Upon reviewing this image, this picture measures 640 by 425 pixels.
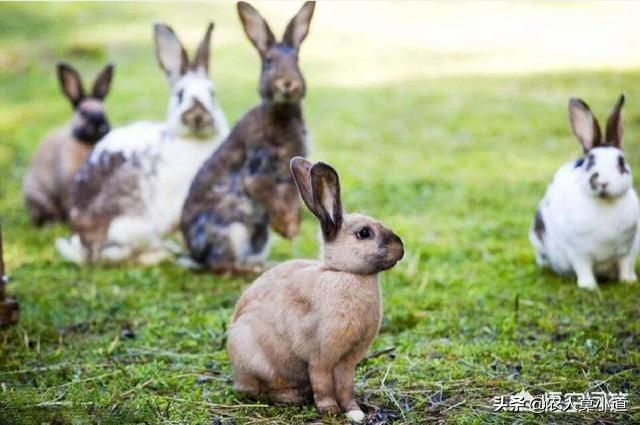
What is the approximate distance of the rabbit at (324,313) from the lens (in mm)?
3824

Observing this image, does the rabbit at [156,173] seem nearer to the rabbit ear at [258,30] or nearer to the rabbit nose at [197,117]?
the rabbit nose at [197,117]

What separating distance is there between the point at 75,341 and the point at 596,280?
3.01 m

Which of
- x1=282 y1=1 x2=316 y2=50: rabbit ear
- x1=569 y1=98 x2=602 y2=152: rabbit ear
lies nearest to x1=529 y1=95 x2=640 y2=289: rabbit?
x1=569 y1=98 x2=602 y2=152: rabbit ear

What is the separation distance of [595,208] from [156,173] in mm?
2939

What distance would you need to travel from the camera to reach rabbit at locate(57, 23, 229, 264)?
6836mm

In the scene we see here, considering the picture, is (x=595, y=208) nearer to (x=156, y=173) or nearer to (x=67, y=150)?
(x=156, y=173)

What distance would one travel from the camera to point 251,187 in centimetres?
647

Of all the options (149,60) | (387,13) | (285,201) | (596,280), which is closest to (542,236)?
(596,280)

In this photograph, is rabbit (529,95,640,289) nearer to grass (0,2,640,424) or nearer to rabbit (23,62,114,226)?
grass (0,2,640,424)

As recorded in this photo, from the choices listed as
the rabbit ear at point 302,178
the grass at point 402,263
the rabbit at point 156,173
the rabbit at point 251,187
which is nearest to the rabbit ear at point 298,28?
the rabbit at point 251,187

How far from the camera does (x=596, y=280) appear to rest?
5941 mm

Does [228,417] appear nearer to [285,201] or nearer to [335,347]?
[335,347]

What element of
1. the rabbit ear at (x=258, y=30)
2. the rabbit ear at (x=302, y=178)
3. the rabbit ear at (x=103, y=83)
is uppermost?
the rabbit ear at (x=258, y=30)

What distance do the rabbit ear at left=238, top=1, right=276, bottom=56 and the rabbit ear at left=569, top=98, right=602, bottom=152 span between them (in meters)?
1.87
